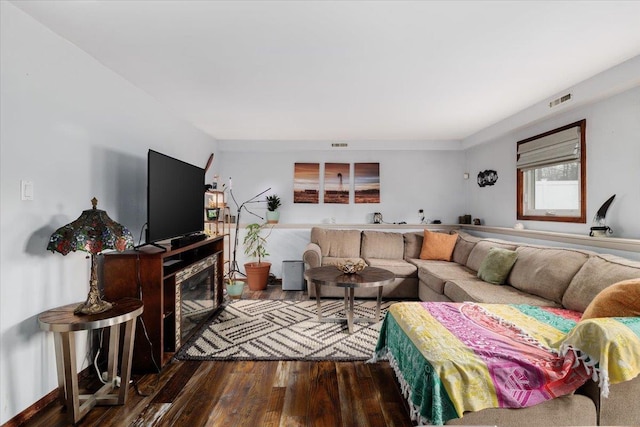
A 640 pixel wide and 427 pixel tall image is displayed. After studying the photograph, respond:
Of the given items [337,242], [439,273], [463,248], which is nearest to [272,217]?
[337,242]

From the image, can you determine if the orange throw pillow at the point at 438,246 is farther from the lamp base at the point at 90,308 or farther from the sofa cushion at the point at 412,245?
the lamp base at the point at 90,308

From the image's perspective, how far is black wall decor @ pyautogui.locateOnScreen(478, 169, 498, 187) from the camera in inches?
177

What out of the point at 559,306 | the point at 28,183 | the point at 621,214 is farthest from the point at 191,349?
the point at 621,214

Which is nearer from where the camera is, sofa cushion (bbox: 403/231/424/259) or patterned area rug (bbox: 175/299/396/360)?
patterned area rug (bbox: 175/299/396/360)

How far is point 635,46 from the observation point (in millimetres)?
2205

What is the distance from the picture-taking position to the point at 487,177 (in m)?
4.66

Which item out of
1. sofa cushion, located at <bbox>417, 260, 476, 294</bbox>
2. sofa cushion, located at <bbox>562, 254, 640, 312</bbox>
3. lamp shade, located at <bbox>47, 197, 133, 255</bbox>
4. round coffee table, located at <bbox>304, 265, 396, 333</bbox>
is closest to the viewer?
lamp shade, located at <bbox>47, 197, 133, 255</bbox>

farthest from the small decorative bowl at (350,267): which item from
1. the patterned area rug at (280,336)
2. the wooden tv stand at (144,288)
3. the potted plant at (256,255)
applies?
the potted plant at (256,255)

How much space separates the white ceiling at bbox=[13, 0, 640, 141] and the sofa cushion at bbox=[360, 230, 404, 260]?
197 cm

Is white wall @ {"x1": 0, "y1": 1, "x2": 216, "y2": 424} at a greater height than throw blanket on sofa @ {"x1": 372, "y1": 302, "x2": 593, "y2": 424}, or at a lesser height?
greater

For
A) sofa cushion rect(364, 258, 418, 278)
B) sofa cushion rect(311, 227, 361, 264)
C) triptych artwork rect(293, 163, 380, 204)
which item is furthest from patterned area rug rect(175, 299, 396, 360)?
triptych artwork rect(293, 163, 380, 204)

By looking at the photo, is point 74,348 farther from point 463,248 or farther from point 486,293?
point 463,248

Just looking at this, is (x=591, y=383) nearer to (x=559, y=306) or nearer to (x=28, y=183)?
(x=559, y=306)

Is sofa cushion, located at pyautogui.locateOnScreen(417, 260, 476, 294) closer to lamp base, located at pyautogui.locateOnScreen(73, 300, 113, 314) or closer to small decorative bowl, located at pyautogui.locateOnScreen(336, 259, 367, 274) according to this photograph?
small decorative bowl, located at pyautogui.locateOnScreen(336, 259, 367, 274)
